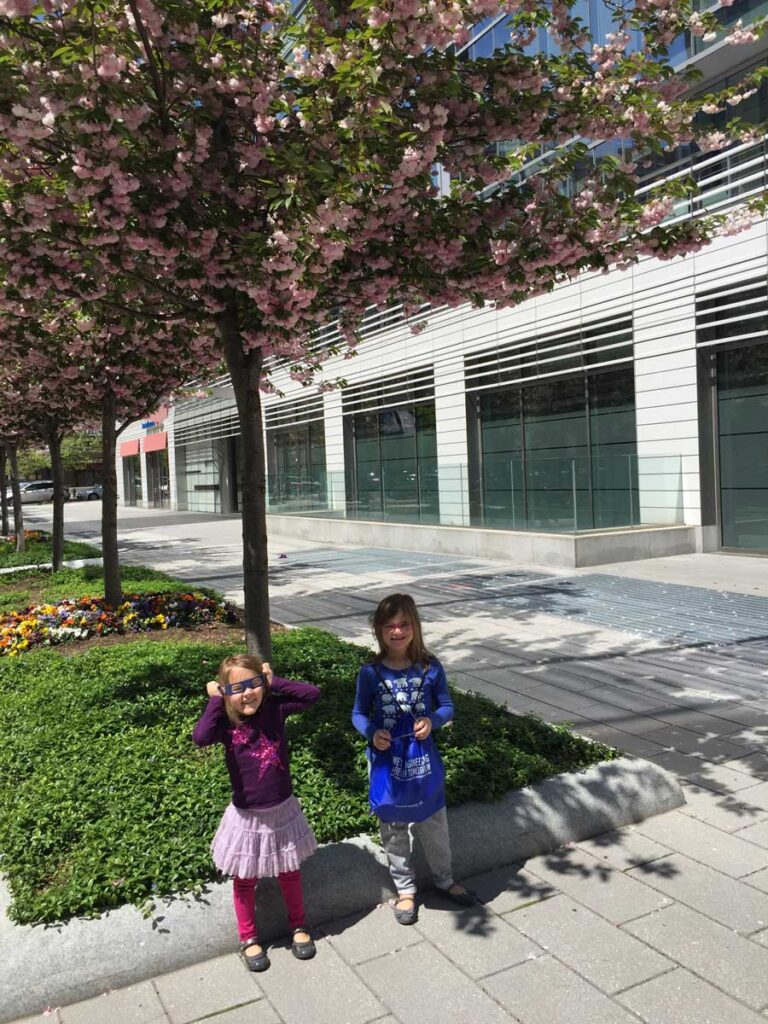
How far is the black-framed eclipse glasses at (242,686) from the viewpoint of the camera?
10.6ft

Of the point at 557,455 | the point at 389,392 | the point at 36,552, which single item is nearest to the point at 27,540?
the point at 36,552

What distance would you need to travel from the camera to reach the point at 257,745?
10.7 ft

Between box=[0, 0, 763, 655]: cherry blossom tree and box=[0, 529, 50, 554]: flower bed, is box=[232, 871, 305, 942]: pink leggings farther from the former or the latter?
box=[0, 529, 50, 554]: flower bed

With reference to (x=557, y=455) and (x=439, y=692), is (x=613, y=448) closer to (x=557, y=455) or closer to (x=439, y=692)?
(x=557, y=455)

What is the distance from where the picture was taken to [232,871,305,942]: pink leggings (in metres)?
3.15

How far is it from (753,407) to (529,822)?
1208 centimetres

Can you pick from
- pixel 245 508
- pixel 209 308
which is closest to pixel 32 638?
pixel 245 508

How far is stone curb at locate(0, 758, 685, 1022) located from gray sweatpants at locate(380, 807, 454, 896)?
0.14 meters

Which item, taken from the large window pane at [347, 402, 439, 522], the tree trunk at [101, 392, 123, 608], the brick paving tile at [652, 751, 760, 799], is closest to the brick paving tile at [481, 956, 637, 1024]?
the brick paving tile at [652, 751, 760, 799]

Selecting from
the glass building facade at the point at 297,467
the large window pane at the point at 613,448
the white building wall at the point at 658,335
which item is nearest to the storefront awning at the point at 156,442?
the glass building facade at the point at 297,467

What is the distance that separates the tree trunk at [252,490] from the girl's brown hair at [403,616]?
1.86 metres

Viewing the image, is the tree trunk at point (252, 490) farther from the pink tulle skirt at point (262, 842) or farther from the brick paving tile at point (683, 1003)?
the brick paving tile at point (683, 1003)

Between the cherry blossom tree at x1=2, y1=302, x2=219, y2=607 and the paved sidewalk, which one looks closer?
the paved sidewalk

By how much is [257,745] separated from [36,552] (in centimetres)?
1592
